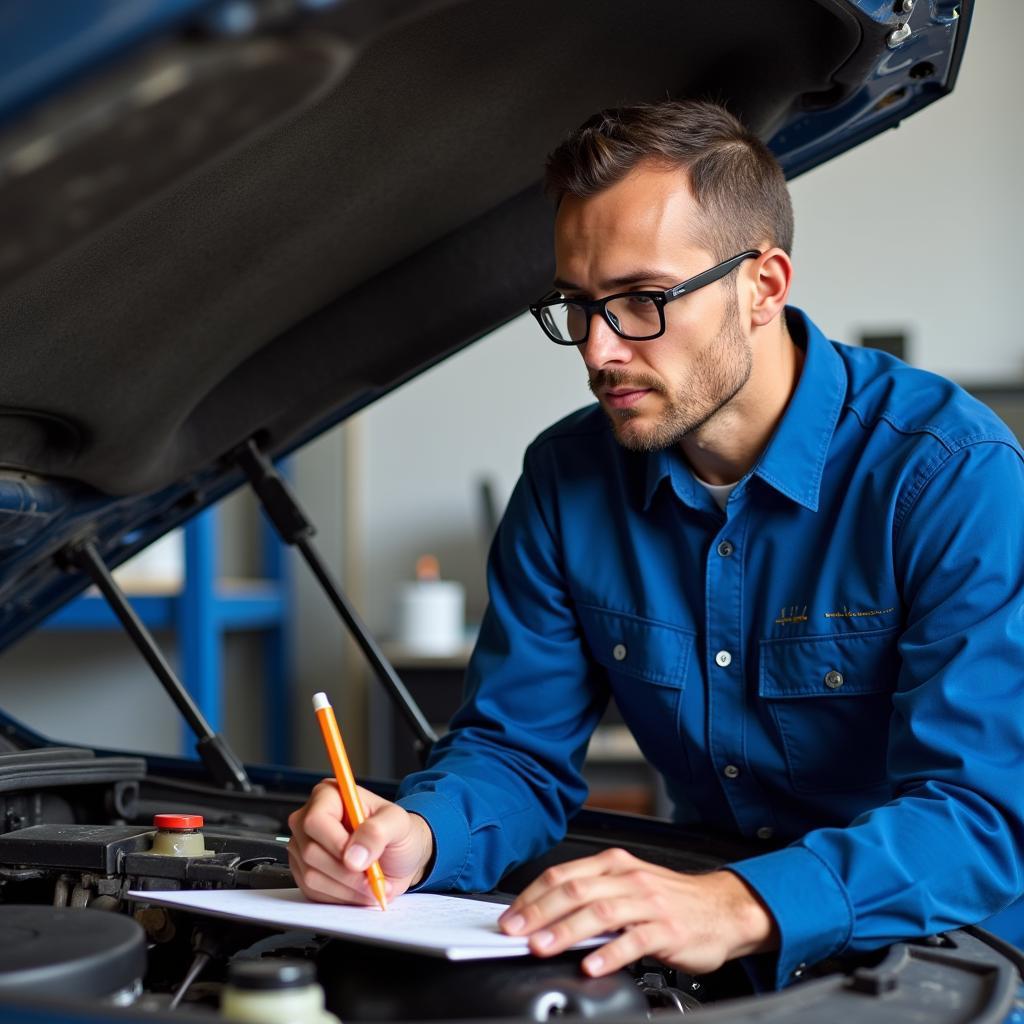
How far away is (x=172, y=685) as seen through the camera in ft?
4.74

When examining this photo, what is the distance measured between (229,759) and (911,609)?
73cm

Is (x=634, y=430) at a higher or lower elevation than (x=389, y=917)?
higher

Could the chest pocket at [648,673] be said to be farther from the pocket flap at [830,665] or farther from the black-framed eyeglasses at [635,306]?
the black-framed eyeglasses at [635,306]

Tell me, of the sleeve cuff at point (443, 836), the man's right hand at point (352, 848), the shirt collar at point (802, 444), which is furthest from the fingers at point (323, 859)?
the shirt collar at point (802, 444)

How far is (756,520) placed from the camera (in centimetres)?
120

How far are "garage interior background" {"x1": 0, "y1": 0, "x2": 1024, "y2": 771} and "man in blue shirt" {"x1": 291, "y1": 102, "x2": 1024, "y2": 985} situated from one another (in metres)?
2.57

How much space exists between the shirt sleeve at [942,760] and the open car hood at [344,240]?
1.22 ft

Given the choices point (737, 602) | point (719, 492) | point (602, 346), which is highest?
point (602, 346)

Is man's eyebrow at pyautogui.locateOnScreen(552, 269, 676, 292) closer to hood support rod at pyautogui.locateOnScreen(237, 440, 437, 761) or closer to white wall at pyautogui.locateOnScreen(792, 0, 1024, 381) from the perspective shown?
hood support rod at pyautogui.locateOnScreen(237, 440, 437, 761)

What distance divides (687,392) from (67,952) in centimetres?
72

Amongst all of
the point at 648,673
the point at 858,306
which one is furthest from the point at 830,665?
the point at 858,306

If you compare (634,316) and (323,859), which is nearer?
(323,859)

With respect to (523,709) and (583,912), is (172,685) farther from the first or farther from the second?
(583,912)

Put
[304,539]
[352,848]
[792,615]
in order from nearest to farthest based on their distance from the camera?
[352,848]
[792,615]
[304,539]
